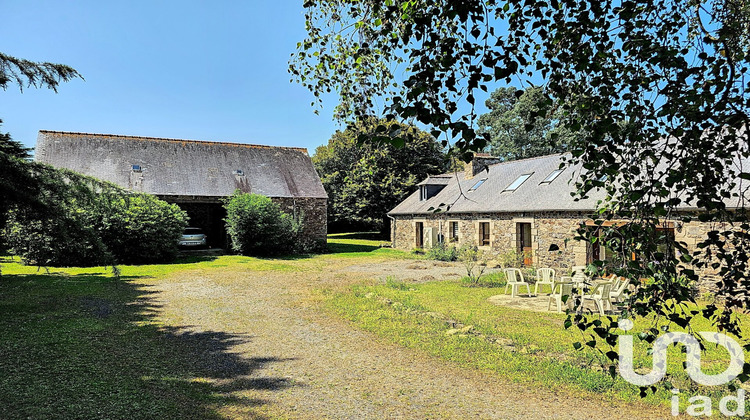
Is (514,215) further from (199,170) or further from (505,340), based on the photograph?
(199,170)

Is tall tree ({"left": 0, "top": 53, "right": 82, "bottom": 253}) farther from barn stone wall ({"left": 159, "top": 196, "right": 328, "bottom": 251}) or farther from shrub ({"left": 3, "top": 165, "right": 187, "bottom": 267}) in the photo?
barn stone wall ({"left": 159, "top": 196, "right": 328, "bottom": 251})

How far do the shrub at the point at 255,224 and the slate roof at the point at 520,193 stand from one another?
6.73 metres

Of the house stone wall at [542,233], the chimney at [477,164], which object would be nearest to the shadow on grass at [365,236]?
the house stone wall at [542,233]

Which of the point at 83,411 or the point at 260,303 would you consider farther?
the point at 260,303

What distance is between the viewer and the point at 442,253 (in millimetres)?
19703

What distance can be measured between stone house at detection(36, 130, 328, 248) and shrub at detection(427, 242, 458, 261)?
690 centimetres

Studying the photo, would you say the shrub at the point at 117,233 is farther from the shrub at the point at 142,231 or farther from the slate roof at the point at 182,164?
the slate roof at the point at 182,164

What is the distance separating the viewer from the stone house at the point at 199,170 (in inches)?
823

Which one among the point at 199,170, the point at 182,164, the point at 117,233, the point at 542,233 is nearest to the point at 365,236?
the point at 199,170

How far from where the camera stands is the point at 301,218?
2277 cm

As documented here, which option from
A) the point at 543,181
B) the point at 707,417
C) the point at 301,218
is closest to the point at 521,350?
the point at 707,417

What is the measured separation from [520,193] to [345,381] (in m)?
13.8

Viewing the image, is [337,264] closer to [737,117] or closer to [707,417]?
[707,417]

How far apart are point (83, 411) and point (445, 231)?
58.5ft
